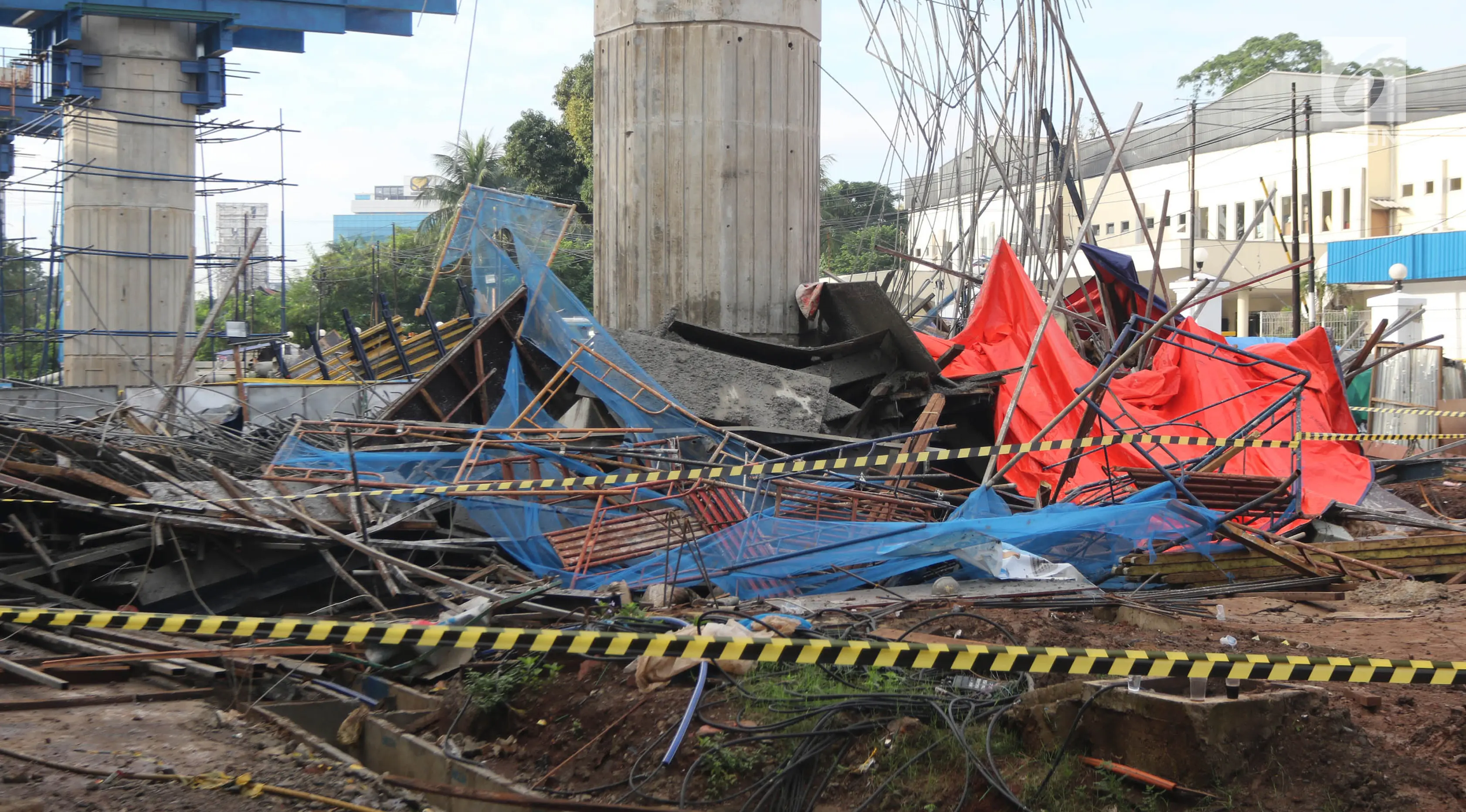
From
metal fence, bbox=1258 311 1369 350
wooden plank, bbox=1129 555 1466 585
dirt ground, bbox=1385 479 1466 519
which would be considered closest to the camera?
wooden plank, bbox=1129 555 1466 585

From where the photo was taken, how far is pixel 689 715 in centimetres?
470

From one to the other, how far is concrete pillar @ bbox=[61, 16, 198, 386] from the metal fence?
2524cm

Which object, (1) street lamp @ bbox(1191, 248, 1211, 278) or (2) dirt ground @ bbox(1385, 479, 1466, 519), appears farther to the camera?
(1) street lamp @ bbox(1191, 248, 1211, 278)

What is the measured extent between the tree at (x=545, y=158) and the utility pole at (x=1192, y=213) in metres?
18.6

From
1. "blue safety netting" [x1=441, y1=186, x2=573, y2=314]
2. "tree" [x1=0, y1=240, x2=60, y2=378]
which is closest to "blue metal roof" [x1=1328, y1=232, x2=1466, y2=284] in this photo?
"blue safety netting" [x1=441, y1=186, x2=573, y2=314]

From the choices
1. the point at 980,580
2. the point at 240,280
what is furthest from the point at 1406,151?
the point at 980,580

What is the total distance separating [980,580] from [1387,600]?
7.36 feet

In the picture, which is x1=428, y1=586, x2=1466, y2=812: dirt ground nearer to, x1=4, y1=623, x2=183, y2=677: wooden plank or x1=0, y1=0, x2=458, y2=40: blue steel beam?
x1=4, y1=623, x2=183, y2=677: wooden plank

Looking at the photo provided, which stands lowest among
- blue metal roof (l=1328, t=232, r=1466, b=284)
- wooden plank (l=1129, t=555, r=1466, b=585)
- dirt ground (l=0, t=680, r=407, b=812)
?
dirt ground (l=0, t=680, r=407, b=812)

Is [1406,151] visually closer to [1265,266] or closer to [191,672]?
[1265,266]

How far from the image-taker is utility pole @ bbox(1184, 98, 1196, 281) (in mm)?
17812

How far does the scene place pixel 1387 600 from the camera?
22.0 ft

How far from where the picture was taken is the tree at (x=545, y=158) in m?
39.1

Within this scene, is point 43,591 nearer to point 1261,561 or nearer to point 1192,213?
point 1261,561
